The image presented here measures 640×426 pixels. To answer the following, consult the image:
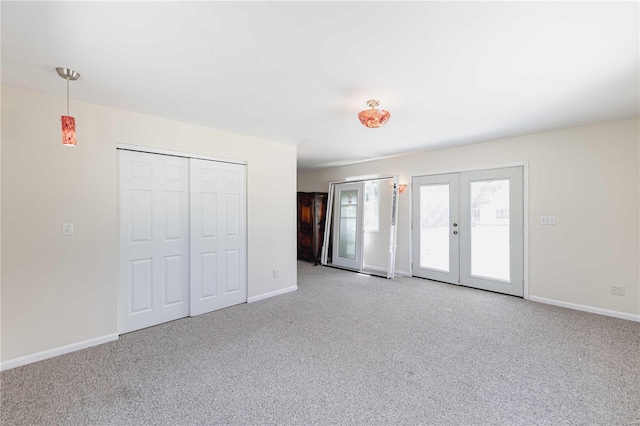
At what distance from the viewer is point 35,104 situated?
2.50 m

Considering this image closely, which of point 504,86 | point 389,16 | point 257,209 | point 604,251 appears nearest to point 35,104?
point 257,209

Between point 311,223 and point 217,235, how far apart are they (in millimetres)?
3370

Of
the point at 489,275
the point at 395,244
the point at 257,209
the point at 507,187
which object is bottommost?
the point at 489,275

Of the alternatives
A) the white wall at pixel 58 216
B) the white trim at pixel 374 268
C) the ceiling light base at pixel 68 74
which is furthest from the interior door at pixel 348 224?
the ceiling light base at pixel 68 74

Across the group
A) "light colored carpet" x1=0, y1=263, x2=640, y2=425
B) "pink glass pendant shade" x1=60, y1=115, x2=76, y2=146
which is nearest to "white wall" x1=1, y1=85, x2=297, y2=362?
"light colored carpet" x1=0, y1=263, x2=640, y2=425

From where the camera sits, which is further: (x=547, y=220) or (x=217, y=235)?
(x=547, y=220)

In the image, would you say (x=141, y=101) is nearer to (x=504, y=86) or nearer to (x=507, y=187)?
(x=504, y=86)

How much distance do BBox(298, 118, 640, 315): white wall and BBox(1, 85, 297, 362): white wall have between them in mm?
4893

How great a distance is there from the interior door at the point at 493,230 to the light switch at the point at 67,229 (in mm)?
5186

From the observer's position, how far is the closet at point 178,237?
3.06m

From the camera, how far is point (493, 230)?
176 inches

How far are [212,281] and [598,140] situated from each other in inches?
206

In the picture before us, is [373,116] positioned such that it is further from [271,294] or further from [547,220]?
[547,220]

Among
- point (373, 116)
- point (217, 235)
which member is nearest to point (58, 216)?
point (217, 235)
